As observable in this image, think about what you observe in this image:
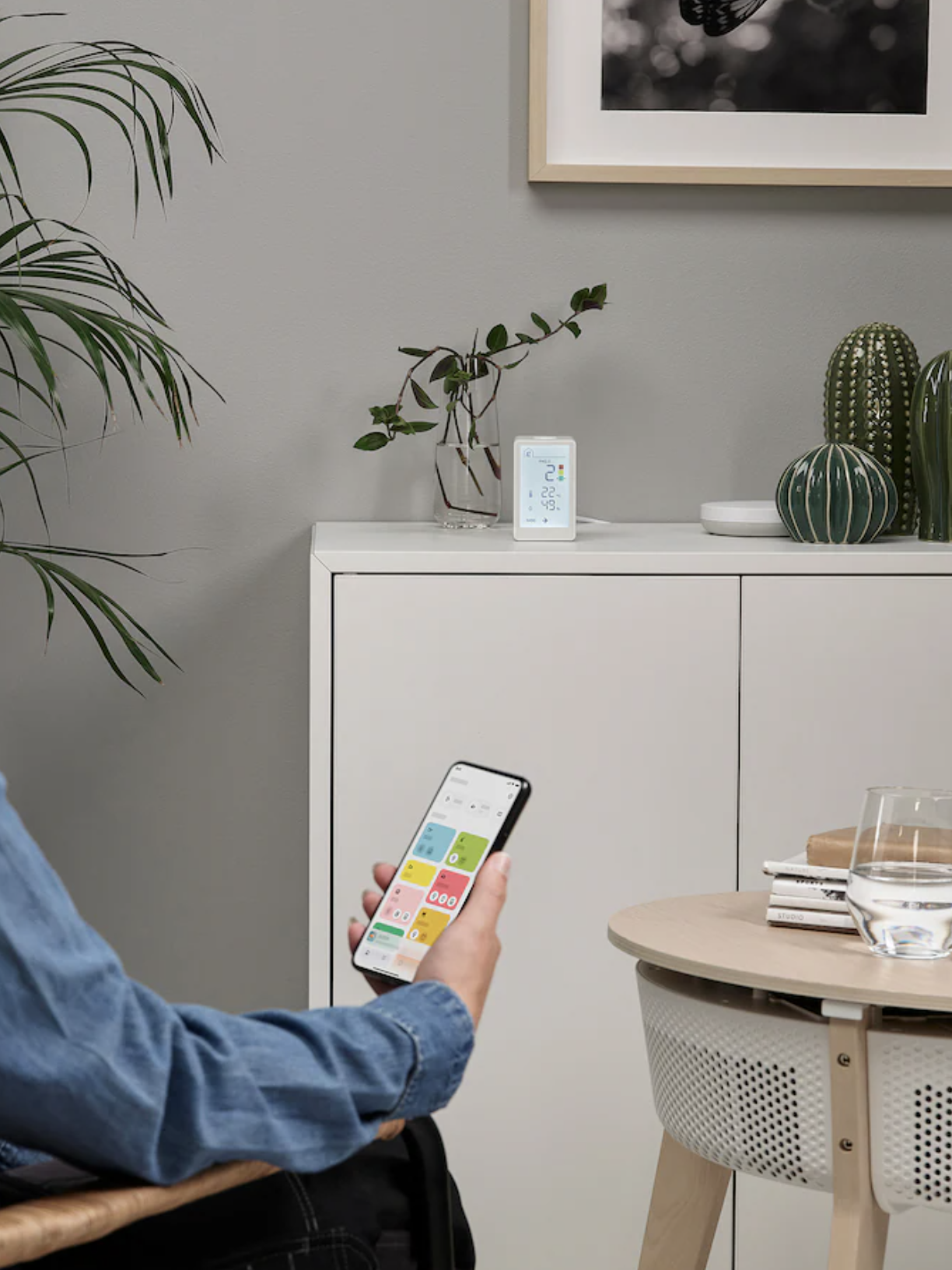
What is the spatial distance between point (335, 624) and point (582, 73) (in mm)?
1032

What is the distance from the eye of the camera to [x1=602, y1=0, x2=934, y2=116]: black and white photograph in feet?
7.57

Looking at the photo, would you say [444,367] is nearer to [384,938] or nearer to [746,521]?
[746,521]

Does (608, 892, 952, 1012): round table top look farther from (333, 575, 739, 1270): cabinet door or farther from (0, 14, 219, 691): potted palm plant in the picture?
(0, 14, 219, 691): potted palm plant

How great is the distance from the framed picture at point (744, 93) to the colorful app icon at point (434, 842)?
4.65ft

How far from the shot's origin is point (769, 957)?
4.11ft

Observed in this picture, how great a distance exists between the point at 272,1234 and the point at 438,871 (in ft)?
1.12

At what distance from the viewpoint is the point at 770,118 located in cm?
233

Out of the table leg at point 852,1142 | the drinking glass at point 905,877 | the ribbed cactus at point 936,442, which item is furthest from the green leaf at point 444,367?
the table leg at point 852,1142

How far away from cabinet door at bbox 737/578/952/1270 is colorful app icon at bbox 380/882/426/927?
832 mm

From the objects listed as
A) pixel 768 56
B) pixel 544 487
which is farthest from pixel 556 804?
pixel 768 56

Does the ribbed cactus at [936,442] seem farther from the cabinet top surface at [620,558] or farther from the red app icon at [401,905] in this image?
the red app icon at [401,905]

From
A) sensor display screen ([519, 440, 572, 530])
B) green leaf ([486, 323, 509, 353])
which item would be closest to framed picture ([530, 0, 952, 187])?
green leaf ([486, 323, 509, 353])

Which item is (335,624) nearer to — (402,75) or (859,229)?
(402,75)

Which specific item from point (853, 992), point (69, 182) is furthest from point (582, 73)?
point (853, 992)
